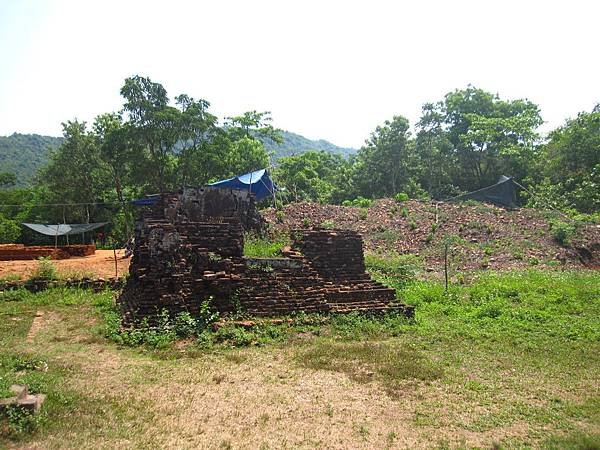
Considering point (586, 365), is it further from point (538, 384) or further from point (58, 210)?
point (58, 210)

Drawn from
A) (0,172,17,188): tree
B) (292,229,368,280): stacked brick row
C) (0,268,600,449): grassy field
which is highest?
(0,172,17,188): tree

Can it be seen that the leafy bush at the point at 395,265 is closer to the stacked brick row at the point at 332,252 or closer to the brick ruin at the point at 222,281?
the stacked brick row at the point at 332,252

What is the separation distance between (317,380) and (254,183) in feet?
44.8

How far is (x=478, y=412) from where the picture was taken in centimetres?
477

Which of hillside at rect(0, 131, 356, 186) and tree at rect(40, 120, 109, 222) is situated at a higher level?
hillside at rect(0, 131, 356, 186)

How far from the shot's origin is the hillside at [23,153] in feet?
200

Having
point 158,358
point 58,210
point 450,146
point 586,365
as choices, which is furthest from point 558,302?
point 58,210

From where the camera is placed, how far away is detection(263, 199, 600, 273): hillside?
16.7 metres

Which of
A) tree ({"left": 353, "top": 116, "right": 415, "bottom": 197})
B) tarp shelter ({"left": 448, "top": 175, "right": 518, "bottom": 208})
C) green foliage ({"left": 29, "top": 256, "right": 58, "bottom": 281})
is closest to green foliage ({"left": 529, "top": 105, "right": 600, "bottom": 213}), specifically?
tarp shelter ({"left": 448, "top": 175, "right": 518, "bottom": 208})

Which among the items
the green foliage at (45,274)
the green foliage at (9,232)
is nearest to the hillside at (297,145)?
the green foliage at (9,232)

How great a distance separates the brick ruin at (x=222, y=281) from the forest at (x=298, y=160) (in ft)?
39.4

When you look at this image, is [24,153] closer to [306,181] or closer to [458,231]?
[306,181]

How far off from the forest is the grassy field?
1357cm

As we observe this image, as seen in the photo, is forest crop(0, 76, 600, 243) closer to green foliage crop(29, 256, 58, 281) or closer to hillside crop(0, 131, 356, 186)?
green foliage crop(29, 256, 58, 281)
